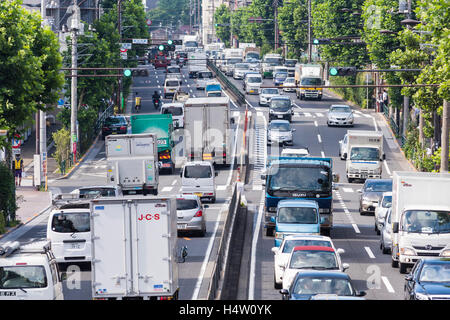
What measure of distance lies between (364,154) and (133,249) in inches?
1324

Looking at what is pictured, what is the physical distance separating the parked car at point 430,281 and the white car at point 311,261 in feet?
9.43

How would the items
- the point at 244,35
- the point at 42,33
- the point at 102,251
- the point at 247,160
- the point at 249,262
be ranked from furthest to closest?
1. the point at 244,35
2. the point at 247,160
3. the point at 42,33
4. the point at 249,262
5. the point at 102,251

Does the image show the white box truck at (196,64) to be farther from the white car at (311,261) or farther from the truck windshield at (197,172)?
the white car at (311,261)

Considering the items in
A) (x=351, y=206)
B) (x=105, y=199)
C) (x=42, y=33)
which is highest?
(x=42, y=33)

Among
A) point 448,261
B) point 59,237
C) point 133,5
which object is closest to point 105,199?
point 59,237

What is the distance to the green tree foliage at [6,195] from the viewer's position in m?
37.2

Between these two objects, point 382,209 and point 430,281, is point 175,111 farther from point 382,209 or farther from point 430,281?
point 430,281

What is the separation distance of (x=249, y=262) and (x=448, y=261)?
30.8 ft

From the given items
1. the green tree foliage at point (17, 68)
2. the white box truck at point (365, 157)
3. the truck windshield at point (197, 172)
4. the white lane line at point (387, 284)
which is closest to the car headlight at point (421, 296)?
the white lane line at point (387, 284)

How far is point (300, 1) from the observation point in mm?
130125

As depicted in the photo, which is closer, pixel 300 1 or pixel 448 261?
pixel 448 261

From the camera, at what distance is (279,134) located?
62.7 metres
